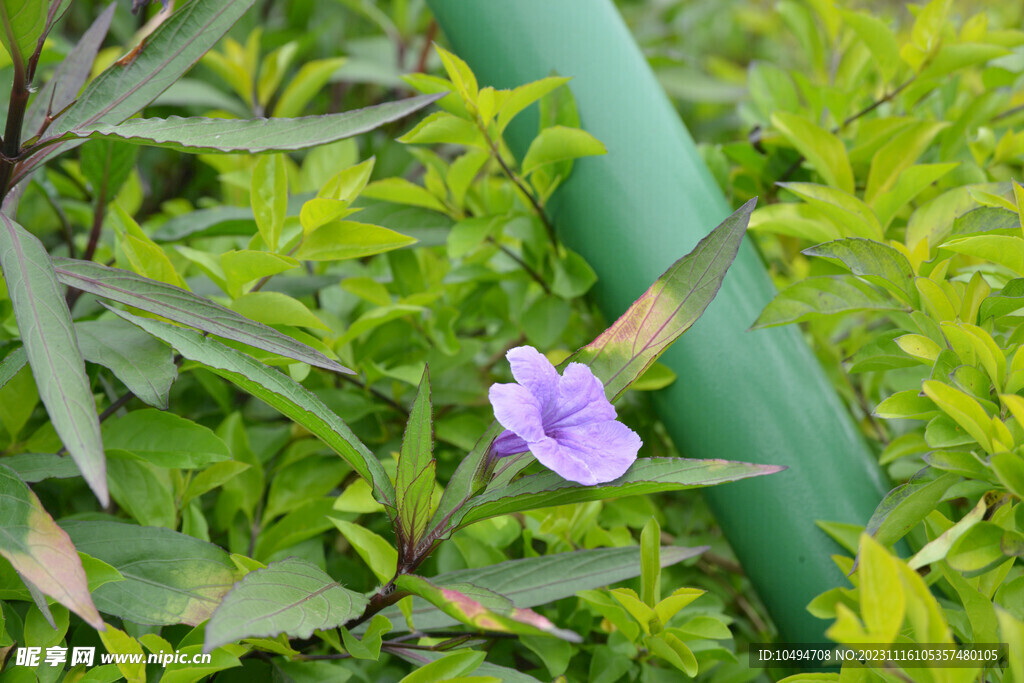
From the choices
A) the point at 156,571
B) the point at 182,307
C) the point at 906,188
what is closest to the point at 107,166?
the point at 182,307

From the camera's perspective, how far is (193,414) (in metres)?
0.80

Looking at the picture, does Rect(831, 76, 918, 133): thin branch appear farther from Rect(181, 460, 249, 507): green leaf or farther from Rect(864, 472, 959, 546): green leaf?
Rect(181, 460, 249, 507): green leaf

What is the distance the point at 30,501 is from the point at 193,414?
314 millimetres

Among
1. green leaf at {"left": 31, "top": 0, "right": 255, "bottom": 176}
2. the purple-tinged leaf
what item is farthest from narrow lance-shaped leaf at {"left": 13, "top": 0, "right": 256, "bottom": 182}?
the purple-tinged leaf

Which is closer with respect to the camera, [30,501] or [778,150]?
[30,501]

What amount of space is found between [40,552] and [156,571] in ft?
0.41

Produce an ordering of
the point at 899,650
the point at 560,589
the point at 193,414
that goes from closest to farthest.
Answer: the point at 899,650 < the point at 560,589 < the point at 193,414

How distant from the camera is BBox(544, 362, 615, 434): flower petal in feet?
1.69

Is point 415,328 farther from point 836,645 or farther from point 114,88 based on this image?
point 836,645

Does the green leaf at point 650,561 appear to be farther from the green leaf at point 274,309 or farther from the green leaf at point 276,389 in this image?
the green leaf at point 274,309

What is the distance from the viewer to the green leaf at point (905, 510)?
0.54m

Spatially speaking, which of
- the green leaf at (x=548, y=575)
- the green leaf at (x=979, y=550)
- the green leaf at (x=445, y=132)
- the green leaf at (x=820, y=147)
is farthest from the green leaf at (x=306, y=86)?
the green leaf at (x=979, y=550)

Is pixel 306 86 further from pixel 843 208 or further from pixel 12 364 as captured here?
pixel 843 208

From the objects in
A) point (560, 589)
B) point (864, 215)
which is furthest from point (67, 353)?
point (864, 215)
